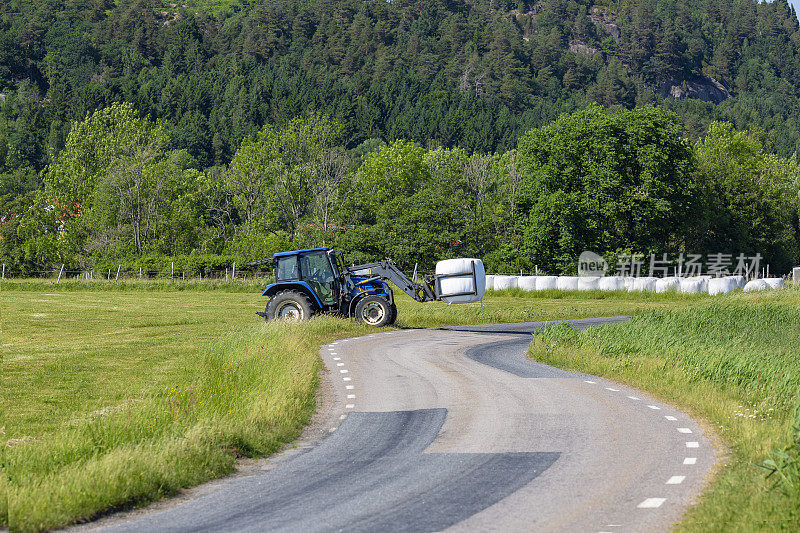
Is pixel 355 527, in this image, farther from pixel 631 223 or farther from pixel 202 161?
pixel 202 161

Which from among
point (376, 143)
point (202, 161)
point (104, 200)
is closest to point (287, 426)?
point (104, 200)

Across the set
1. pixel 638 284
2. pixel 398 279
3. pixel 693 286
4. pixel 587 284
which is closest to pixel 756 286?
pixel 693 286

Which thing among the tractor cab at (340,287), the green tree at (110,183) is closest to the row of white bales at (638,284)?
the tractor cab at (340,287)

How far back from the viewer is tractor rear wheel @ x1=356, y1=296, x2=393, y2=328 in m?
33.2

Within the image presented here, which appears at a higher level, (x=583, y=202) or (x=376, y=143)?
(x=376, y=143)

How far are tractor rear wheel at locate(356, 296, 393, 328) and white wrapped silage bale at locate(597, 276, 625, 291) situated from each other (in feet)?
93.0

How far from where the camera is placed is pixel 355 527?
10117 millimetres

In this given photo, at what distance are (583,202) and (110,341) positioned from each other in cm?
4679

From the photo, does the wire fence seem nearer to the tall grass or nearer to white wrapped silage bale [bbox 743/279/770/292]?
white wrapped silage bale [bbox 743/279/770/292]

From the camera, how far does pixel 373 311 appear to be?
33.5m

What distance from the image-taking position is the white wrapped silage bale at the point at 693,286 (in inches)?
2227

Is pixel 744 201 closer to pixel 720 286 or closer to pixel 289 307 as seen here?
pixel 720 286

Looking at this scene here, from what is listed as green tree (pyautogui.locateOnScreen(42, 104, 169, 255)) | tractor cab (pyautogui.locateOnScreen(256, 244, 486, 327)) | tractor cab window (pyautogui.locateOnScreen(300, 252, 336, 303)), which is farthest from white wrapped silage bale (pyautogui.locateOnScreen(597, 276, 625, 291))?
green tree (pyautogui.locateOnScreen(42, 104, 169, 255))

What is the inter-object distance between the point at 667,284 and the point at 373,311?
98.9 ft
